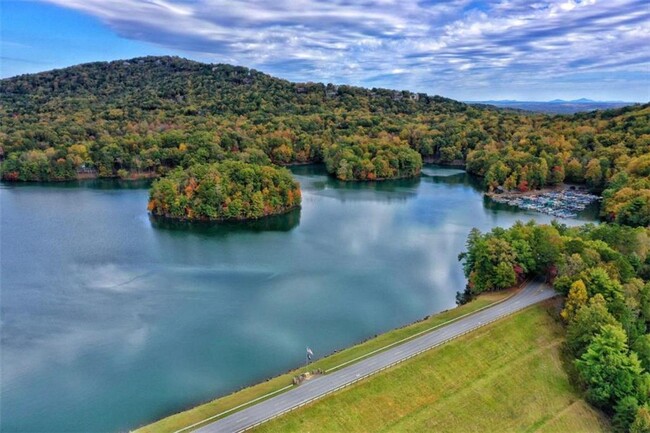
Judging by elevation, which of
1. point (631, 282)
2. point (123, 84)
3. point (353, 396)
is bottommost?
point (353, 396)

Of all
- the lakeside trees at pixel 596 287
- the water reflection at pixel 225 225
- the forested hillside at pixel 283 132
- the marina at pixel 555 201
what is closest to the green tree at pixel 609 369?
the lakeside trees at pixel 596 287

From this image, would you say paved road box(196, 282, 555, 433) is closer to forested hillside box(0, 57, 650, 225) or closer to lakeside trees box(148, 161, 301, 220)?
forested hillside box(0, 57, 650, 225)

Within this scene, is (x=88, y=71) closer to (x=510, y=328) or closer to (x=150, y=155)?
(x=150, y=155)

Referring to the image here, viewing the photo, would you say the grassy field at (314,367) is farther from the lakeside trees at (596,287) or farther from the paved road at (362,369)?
the lakeside trees at (596,287)

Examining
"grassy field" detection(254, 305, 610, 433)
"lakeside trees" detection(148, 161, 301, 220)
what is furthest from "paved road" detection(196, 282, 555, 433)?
"lakeside trees" detection(148, 161, 301, 220)

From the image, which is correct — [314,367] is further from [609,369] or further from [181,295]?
[609,369]

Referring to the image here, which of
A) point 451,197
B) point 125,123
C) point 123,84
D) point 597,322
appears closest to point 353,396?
point 597,322

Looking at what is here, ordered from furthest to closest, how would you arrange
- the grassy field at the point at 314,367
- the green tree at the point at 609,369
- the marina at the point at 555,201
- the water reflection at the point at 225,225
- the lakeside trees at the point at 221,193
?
the marina at the point at 555,201 → the lakeside trees at the point at 221,193 → the water reflection at the point at 225,225 → the green tree at the point at 609,369 → the grassy field at the point at 314,367
